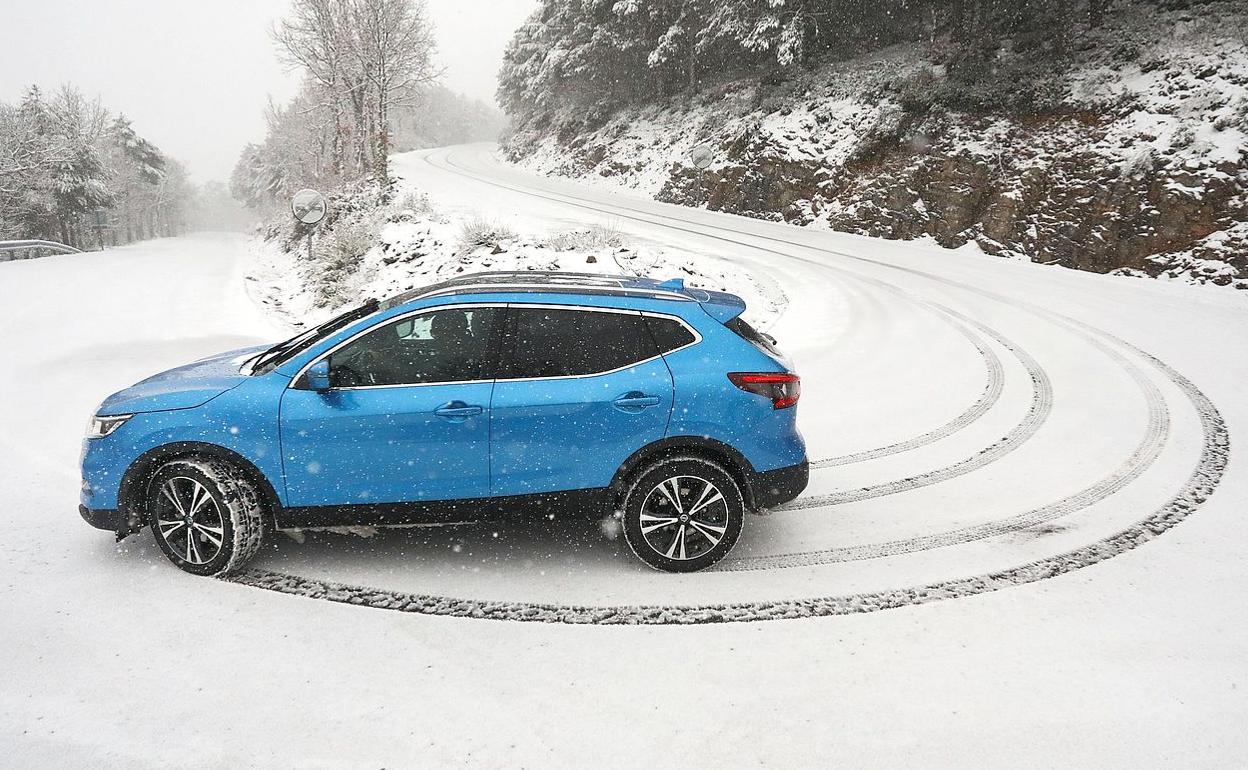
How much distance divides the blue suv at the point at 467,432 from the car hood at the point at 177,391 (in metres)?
0.01

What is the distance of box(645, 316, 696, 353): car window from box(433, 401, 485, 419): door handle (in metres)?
1.18

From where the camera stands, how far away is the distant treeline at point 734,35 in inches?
790

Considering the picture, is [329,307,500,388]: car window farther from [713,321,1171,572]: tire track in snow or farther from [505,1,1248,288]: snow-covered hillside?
[505,1,1248,288]: snow-covered hillside

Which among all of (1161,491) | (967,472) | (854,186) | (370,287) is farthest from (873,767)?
(854,186)

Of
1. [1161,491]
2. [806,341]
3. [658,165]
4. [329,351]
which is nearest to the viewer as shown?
[329,351]

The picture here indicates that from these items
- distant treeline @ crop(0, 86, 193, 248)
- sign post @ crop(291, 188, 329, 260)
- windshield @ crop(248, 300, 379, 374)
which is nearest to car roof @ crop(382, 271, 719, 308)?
windshield @ crop(248, 300, 379, 374)

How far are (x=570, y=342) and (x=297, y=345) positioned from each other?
173 cm

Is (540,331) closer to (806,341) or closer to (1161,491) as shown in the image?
(1161,491)

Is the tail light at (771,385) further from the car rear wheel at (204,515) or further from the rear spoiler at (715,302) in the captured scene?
the car rear wheel at (204,515)

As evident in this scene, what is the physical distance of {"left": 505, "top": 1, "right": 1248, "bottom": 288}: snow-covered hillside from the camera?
1371 cm

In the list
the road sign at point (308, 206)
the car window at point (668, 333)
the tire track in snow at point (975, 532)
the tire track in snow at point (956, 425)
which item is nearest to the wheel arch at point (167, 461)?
the car window at point (668, 333)

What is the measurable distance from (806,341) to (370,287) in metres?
8.01

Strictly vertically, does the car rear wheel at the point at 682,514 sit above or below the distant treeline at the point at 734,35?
below

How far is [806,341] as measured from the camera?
9.88 meters
